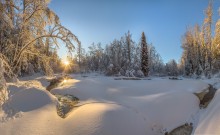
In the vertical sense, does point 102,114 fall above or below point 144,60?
below

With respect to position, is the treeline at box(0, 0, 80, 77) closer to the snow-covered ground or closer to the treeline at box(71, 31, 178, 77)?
the snow-covered ground

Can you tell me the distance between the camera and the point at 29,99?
8.53 metres

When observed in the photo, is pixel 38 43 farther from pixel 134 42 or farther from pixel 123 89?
pixel 134 42


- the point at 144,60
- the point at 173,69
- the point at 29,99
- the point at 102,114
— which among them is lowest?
the point at 102,114

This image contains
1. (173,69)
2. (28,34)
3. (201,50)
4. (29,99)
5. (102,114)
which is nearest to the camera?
(102,114)

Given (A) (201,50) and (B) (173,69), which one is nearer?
(A) (201,50)

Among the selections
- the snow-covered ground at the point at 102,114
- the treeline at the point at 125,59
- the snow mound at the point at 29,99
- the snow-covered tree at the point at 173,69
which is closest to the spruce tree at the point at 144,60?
the treeline at the point at 125,59

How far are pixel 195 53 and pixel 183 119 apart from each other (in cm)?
3266

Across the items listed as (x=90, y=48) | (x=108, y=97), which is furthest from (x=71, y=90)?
(x=90, y=48)

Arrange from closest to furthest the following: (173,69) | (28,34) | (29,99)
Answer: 1. (29,99)
2. (28,34)
3. (173,69)

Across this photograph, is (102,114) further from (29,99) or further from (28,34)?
(28,34)

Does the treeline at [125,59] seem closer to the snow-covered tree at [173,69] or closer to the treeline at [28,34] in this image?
the snow-covered tree at [173,69]

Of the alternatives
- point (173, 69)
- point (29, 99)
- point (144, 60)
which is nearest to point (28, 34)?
point (29, 99)

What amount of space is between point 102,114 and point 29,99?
2720 mm
